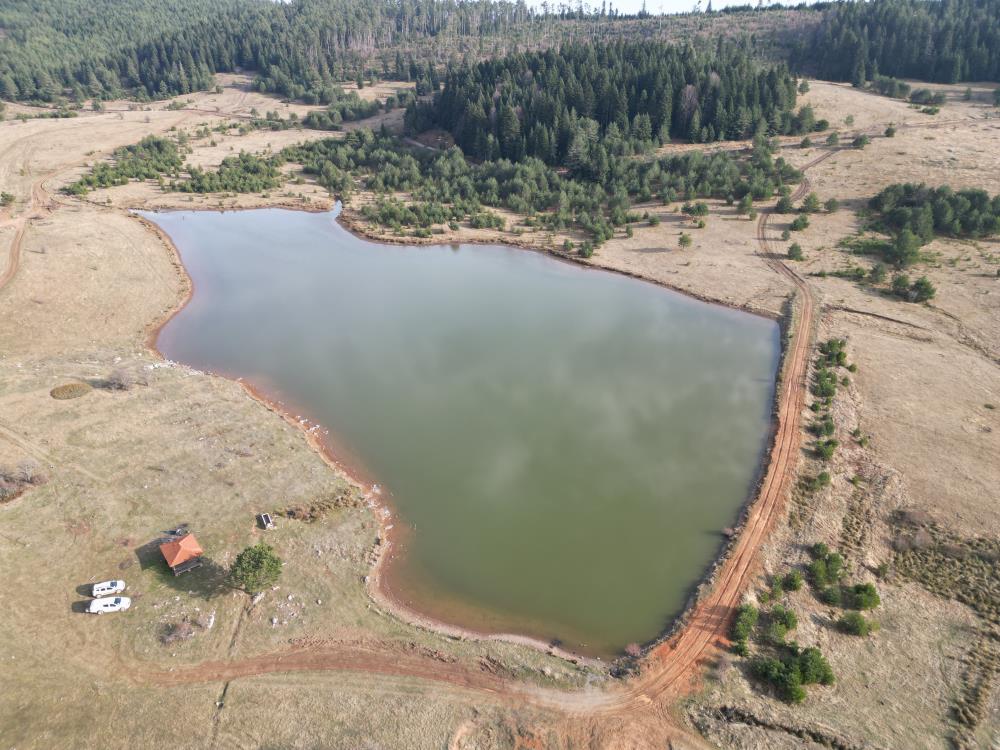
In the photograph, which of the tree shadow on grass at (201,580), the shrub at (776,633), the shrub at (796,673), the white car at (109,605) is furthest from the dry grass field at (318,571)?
the shrub at (776,633)

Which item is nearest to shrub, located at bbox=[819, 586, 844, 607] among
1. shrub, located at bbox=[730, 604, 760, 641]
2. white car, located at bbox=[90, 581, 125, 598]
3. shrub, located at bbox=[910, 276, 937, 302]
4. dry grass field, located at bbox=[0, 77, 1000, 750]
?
dry grass field, located at bbox=[0, 77, 1000, 750]

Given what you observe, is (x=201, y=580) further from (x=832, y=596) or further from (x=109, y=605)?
(x=832, y=596)

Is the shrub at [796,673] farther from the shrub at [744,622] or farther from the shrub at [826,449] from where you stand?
the shrub at [826,449]

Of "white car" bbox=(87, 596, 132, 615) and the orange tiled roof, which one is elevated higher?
the orange tiled roof

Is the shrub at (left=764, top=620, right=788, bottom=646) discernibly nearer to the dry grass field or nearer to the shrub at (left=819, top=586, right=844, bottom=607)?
the dry grass field

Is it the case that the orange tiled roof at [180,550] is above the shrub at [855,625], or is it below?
above

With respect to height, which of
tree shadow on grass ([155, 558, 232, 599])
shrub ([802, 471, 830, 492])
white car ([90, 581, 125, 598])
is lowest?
tree shadow on grass ([155, 558, 232, 599])

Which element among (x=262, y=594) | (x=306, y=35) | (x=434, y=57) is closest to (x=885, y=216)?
(x=262, y=594)
